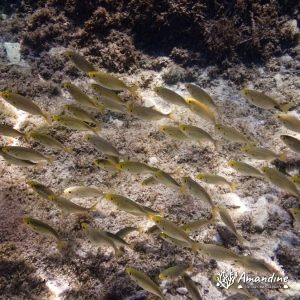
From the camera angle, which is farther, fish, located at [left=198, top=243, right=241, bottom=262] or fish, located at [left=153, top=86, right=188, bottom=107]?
fish, located at [left=153, top=86, right=188, bottom=107]

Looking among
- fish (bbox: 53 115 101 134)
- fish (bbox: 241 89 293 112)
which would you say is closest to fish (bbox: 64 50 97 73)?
fish (bbox: 53 115 101 134)

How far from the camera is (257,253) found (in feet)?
15.5

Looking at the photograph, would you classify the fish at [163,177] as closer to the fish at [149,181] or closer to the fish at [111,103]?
the fish at [149,181]

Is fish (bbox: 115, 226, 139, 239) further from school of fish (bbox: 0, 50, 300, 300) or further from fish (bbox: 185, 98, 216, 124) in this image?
fish (bbox: 185, 98, 216, 124)

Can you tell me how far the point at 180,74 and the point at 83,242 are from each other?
4825 millimetres

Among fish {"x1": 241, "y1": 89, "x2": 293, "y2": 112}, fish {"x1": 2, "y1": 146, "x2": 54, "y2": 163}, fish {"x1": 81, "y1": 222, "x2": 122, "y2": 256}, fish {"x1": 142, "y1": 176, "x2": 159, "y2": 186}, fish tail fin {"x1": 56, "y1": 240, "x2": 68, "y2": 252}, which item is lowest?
fish tail fin {"x1": 56, "y1": 240, "x2": 68, "y2": 252}

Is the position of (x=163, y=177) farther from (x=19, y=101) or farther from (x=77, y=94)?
(x=19, y=101)

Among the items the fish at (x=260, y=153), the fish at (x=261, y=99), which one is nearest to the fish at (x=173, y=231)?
the fish at (x=260, y=153)

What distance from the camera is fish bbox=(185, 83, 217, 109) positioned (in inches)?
200

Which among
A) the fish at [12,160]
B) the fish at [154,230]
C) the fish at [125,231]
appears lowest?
the fish at [125,231]

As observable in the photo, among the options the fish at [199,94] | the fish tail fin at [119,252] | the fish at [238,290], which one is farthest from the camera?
the fish at [199,94]

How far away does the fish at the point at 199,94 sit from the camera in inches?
200

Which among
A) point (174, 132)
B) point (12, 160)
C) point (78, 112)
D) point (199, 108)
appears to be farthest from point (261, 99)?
point (12, 160)

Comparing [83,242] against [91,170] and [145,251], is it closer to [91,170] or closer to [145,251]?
[145,251]
